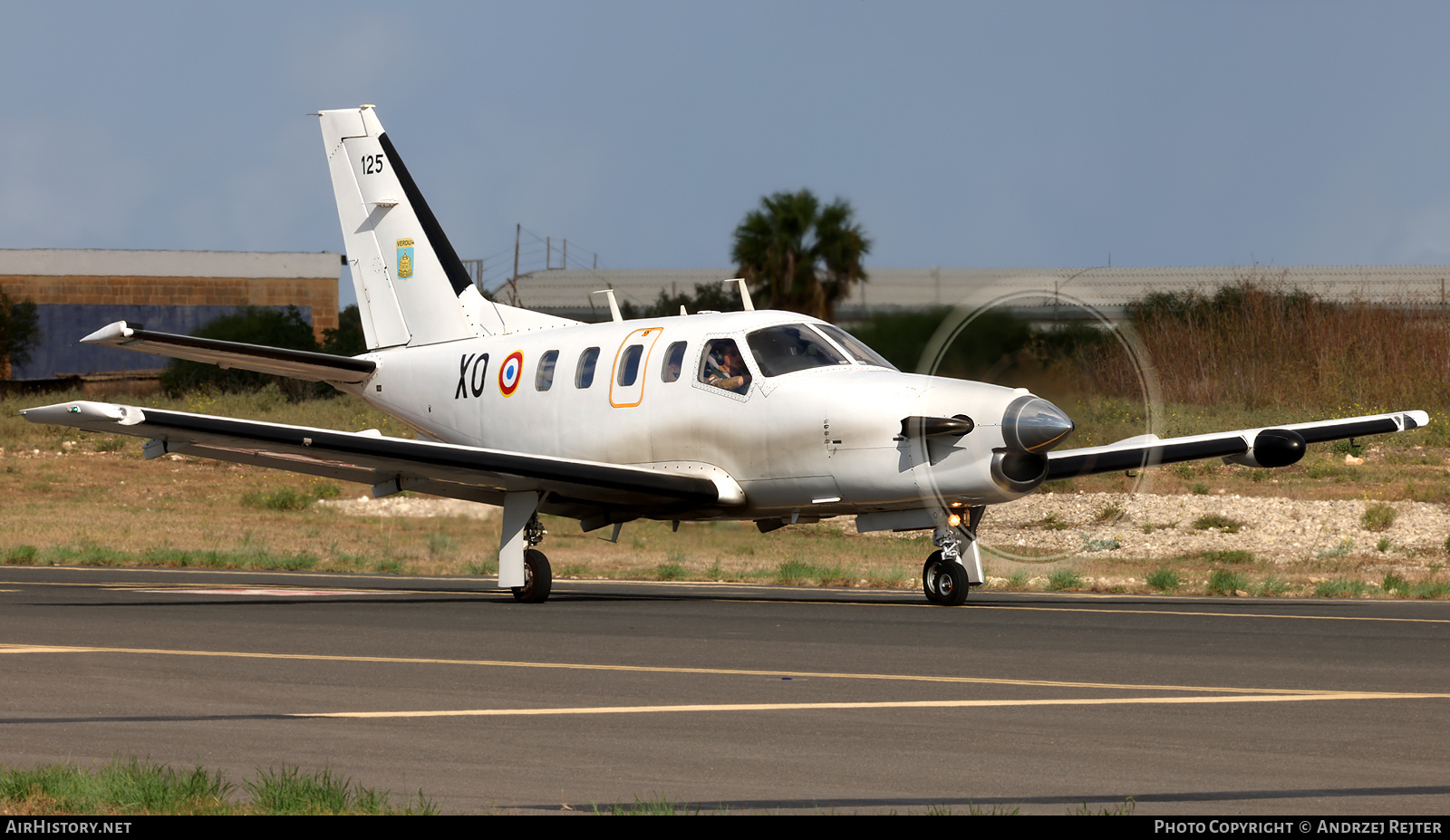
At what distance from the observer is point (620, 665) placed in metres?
10.8

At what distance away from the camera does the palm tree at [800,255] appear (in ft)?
59.3

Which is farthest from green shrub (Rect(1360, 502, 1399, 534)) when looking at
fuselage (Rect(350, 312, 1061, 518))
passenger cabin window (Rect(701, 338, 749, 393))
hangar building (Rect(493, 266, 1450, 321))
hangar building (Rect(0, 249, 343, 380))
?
hangar building (Rect(0, 249, 343, 380))

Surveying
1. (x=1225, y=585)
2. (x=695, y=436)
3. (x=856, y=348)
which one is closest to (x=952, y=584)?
(x=856, y=348)

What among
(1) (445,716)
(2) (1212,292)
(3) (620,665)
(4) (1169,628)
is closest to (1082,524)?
(2) (1212,292)

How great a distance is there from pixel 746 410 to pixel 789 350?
76cm

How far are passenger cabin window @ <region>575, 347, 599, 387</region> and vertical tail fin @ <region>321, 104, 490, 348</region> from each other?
3.23m

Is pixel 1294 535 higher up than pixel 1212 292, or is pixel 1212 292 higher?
pixel 1212 292

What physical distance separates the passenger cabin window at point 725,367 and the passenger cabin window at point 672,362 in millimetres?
345

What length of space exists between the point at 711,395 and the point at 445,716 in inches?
337

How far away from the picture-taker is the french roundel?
19.2 metres

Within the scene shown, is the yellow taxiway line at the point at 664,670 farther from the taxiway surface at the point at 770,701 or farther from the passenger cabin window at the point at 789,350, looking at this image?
the passenger cabin window at the point at 789,350

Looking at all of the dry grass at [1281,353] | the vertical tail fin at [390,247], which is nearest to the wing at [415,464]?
the vertical tail fin at [390,247]

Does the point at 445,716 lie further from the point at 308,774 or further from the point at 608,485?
the point at 608,485

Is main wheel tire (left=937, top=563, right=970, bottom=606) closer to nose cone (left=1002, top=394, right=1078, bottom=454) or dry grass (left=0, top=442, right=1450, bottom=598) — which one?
nose cone (left=1002, top=394, right=1078, bottom=454)
